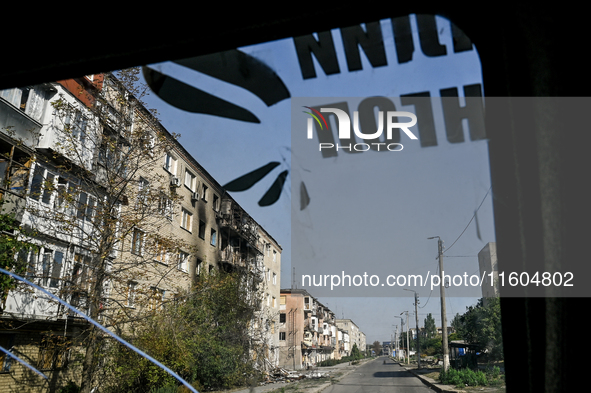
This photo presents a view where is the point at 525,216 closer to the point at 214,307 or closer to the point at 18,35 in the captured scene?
the point at 18,35

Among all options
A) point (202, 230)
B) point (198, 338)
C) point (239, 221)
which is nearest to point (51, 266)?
point (198, 338)

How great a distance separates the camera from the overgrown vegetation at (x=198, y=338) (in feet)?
34.5

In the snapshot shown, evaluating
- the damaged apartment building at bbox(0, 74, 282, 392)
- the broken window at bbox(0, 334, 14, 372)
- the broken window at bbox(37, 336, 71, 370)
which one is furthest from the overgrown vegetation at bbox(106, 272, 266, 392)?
the broken window at bbox(0, 334, 14, 372)

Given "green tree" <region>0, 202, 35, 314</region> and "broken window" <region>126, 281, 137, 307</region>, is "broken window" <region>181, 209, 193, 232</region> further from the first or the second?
"green tree" <region>0, 202, 35, 314</region>

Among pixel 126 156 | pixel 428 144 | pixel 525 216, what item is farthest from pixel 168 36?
pixel 126 156

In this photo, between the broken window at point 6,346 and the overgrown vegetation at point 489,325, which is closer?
the overgrown vegetation at point 489,325

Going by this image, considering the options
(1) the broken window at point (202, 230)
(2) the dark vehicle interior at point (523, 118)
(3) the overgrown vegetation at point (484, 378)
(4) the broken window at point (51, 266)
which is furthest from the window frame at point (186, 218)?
(2) the dark vehicle interior at point (523, 118)

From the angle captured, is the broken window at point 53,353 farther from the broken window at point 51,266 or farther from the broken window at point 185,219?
the broken window at point 185,219

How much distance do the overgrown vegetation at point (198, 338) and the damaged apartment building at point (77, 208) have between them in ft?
1.76

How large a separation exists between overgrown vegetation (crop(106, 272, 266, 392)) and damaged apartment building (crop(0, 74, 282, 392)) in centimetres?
54

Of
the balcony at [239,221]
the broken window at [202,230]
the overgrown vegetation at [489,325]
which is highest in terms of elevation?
the broken window at [202,230]

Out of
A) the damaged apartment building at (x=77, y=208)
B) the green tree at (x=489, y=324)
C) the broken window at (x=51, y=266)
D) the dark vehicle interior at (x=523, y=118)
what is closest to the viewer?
the dark vehicle interior at (x=523, y=118)

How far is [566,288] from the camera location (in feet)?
2.23

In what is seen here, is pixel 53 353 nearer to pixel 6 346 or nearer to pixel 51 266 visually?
pixel 6 346
